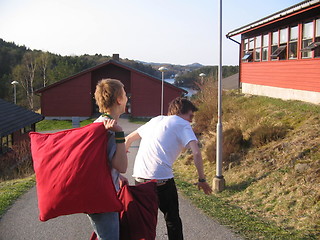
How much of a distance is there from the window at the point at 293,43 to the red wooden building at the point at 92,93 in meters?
18.2

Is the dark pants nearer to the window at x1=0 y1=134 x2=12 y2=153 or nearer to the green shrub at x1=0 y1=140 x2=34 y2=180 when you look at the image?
the green shrub at x1=0 y1=140 x2=34 y2=180

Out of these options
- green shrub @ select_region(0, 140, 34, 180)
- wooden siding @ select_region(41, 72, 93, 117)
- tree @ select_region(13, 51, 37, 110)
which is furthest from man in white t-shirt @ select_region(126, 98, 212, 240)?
tree @ select_region(13, 51, 37, 110)

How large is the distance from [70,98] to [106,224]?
33.1 m

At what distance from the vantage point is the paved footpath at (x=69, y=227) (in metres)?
5.27

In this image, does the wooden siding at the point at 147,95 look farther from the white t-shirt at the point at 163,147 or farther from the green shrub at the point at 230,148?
the white t-shirt at the point at 163,147

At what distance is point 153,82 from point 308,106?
73.2 feet

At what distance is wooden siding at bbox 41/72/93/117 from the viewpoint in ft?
114

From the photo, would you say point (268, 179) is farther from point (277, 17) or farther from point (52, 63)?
point (52, 63)

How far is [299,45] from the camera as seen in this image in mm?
15141

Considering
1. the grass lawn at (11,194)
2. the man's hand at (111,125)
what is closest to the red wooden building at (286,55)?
the grass lawn at (11,194)

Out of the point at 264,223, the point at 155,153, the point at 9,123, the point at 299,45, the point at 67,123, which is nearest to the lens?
the point at 155,153

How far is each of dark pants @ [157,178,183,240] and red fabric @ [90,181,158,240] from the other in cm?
56

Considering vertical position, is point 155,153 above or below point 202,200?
above

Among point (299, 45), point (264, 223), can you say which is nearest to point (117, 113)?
point (264, 223)
